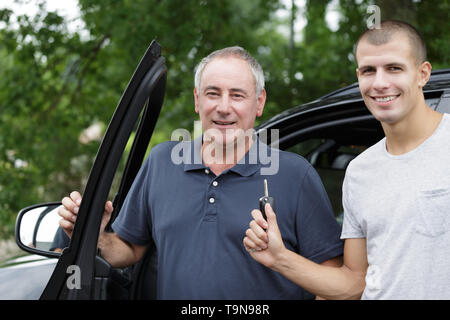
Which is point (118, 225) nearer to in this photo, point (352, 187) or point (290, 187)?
point (290, 187)

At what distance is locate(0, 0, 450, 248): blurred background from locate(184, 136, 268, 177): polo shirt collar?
419 centimetres

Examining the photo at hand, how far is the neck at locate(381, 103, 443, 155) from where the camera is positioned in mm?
1486

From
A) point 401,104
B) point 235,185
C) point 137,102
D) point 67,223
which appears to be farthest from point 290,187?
point 67,223

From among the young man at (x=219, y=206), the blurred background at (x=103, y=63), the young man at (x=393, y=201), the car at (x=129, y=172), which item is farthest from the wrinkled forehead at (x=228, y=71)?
the blurred background at (x=103, y=63)

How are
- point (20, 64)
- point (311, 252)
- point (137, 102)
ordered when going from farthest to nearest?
point (20, 64) < point (311, 252) < point (137, 102)

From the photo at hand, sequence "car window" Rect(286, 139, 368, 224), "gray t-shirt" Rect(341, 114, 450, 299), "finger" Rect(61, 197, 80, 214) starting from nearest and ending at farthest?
"gray t-shirt" Rect(341, 114, 450, 299)
"finger" Rect(61, 197, 80, 214)
"car window" Rect(286, 139, 368, 224)

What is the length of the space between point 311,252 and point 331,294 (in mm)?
173

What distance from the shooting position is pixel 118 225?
1.96 meters

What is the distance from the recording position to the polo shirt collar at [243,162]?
1.83 m

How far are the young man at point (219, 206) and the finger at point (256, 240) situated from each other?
24 cm

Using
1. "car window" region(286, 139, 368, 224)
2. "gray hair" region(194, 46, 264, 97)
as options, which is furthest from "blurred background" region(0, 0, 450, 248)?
"gray hair" region(194, 46, 264, 97)

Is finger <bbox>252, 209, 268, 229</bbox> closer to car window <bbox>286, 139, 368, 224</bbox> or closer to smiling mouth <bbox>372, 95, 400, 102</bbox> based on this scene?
smiling mouth <bbox>372, 95, 400, 102</bbox>

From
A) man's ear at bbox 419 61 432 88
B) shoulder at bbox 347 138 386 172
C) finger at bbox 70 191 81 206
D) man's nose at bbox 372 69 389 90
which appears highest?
Result: man's ear at bbox 419 61 432 88

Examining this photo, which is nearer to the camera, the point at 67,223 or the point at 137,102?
the point at 137,102
